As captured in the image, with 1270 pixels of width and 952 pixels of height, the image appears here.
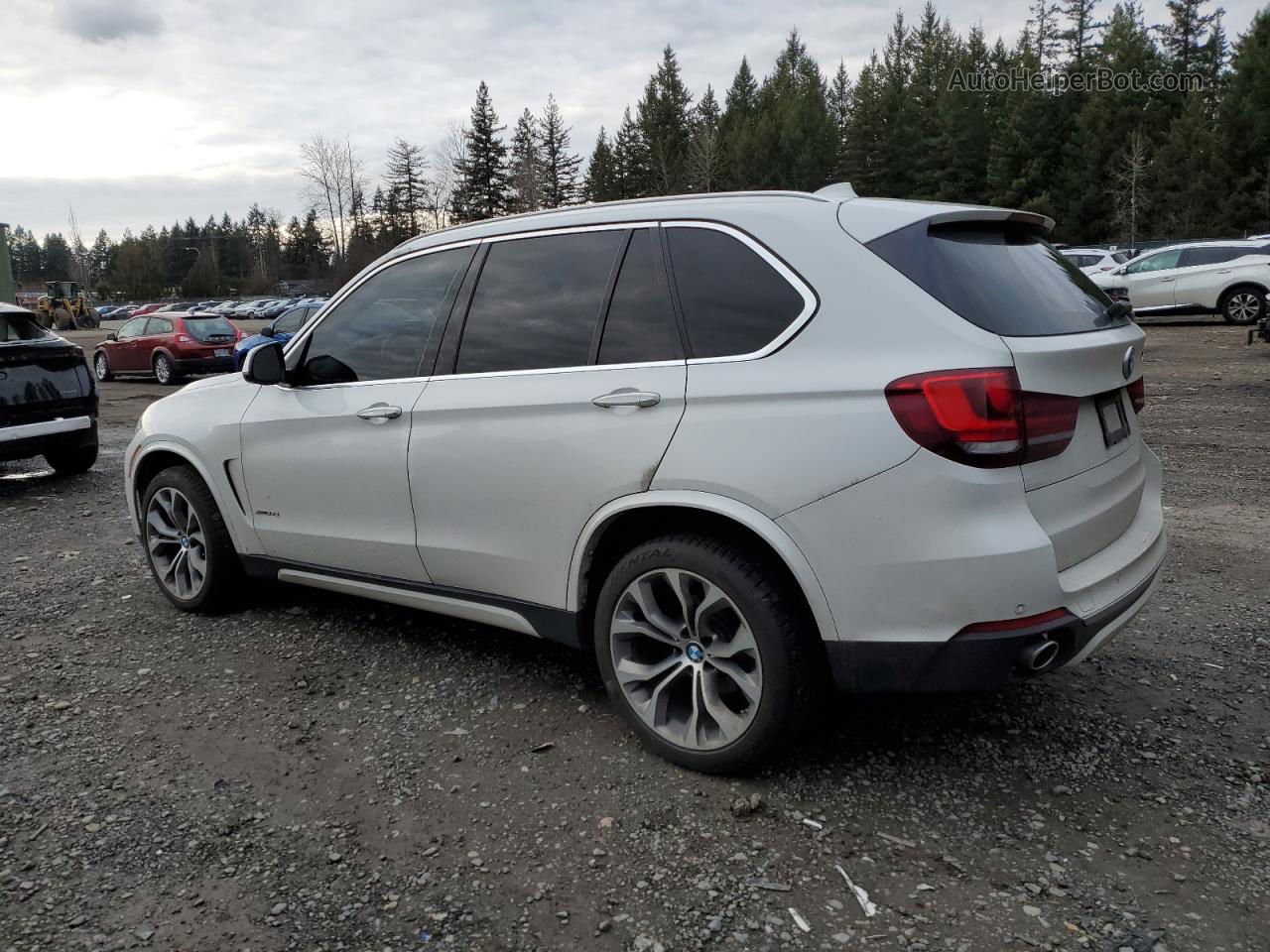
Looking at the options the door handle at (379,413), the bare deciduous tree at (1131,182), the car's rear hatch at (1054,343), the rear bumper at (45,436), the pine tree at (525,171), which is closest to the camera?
the car's rear hatch at (1054,343)

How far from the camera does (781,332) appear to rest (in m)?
2.97

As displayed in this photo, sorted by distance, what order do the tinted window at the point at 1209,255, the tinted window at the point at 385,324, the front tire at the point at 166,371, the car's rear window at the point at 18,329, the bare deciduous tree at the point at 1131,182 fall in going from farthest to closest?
the bare deciduous tree at the point at 1131,182 → the front tire at the point at 166,371 → the tinted window at the point at 1209,255 → the car's rear window at the point at 18,329 → the tinted window at the point at 385,324

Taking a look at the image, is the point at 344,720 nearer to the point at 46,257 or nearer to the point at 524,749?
the point at 524,749

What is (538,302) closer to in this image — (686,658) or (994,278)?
(686,658)

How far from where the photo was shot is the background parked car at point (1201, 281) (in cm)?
1952

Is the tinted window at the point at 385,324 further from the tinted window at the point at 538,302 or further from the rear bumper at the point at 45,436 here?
the rear bumper at the point at 45,436

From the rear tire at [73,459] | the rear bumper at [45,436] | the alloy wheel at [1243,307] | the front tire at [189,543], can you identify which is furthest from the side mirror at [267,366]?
the alloy wheel at [1243,307]

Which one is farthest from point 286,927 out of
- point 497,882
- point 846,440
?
point 846,440

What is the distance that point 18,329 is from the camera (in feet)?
28.8

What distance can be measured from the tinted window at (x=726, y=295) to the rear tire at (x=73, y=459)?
7.81 m

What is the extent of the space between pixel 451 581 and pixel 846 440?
1.70 metres

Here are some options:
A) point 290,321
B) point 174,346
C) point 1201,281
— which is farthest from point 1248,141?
point 174,346

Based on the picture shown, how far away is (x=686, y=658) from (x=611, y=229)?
58.3 inches

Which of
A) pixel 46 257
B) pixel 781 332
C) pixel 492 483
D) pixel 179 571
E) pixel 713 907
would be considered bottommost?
pixel 713 907
